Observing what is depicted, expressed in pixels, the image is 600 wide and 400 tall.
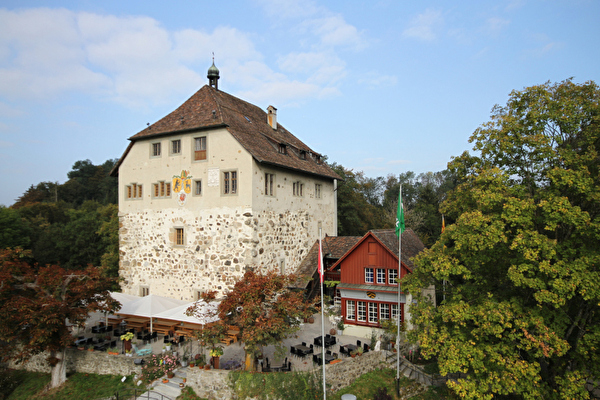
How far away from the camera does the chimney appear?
26.6 meters

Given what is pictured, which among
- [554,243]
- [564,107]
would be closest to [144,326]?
[554,243]

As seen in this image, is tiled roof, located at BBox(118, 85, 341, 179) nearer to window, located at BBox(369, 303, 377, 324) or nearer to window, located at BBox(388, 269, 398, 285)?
window, located at BBox(388, 269, 398, 285)

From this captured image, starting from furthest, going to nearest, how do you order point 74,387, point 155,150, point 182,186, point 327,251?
1. point 327,251
2. point 155,150
3. point 182,186
4. point 74,387

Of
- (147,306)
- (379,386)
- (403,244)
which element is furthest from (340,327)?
(147,306)

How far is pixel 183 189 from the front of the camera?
20.8 metres

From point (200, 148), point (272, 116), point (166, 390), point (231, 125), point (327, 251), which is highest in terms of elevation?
point (272, 116)

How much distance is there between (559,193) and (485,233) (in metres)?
2.45

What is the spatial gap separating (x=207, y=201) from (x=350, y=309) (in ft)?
31.3

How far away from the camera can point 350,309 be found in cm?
1908

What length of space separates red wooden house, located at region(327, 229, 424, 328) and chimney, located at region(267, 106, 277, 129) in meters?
11.9

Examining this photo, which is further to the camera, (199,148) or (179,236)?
(179,236)

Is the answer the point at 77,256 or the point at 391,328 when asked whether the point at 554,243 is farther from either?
the point at 77,256

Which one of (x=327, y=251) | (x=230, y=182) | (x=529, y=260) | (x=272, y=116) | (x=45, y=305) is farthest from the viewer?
(x=272, y=116)

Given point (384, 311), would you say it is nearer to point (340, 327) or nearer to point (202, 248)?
point (340, 327)
